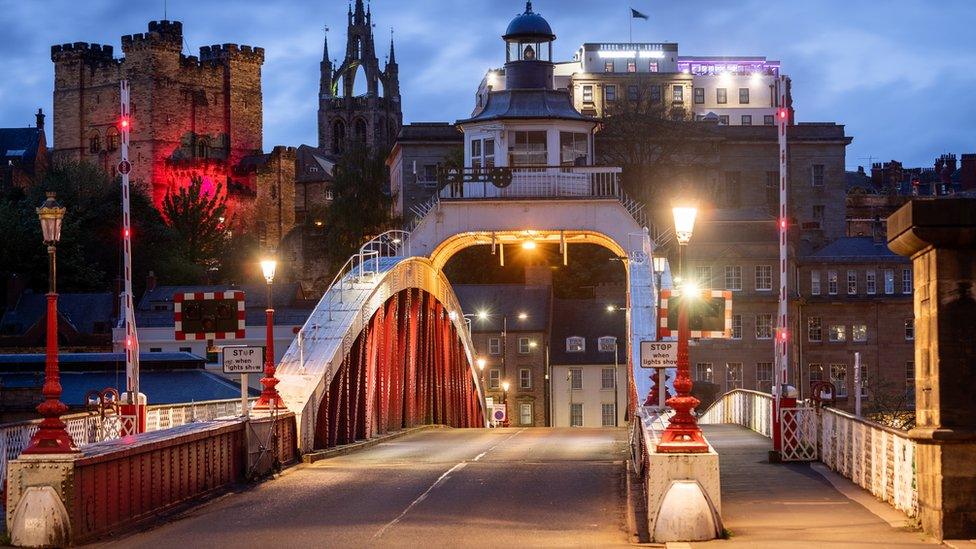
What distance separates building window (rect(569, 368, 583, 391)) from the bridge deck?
232 feet

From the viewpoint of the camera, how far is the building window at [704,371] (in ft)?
313

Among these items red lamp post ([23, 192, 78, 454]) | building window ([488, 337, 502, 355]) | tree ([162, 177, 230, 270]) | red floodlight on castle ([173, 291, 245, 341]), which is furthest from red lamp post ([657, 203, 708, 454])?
tree ([162, 177, 230, 270])

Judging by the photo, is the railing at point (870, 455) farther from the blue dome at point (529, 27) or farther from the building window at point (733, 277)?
the building window at point (733, 277)

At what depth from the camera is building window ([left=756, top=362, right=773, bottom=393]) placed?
314ft

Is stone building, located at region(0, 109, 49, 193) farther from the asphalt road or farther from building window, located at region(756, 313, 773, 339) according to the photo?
the asphalt road

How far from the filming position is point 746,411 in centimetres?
4566

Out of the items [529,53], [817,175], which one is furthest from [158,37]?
[529,53]

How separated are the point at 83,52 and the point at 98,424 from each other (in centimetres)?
14999

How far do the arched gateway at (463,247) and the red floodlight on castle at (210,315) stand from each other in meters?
4.14

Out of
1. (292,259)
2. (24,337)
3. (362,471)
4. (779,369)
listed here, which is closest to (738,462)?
(779,369)

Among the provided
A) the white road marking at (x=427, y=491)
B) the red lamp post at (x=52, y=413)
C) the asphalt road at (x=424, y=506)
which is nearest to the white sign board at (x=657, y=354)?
the asphalt road at (x=424, y=506)

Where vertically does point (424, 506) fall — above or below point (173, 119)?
below

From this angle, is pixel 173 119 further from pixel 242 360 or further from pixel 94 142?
pixel 242 360

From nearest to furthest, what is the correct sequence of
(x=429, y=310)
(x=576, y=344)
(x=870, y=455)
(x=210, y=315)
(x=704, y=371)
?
(x=870, y=455) < (x=210, y=315) < (x=429, y=310) < (x=704, y=371) < (x=576, y=344)
